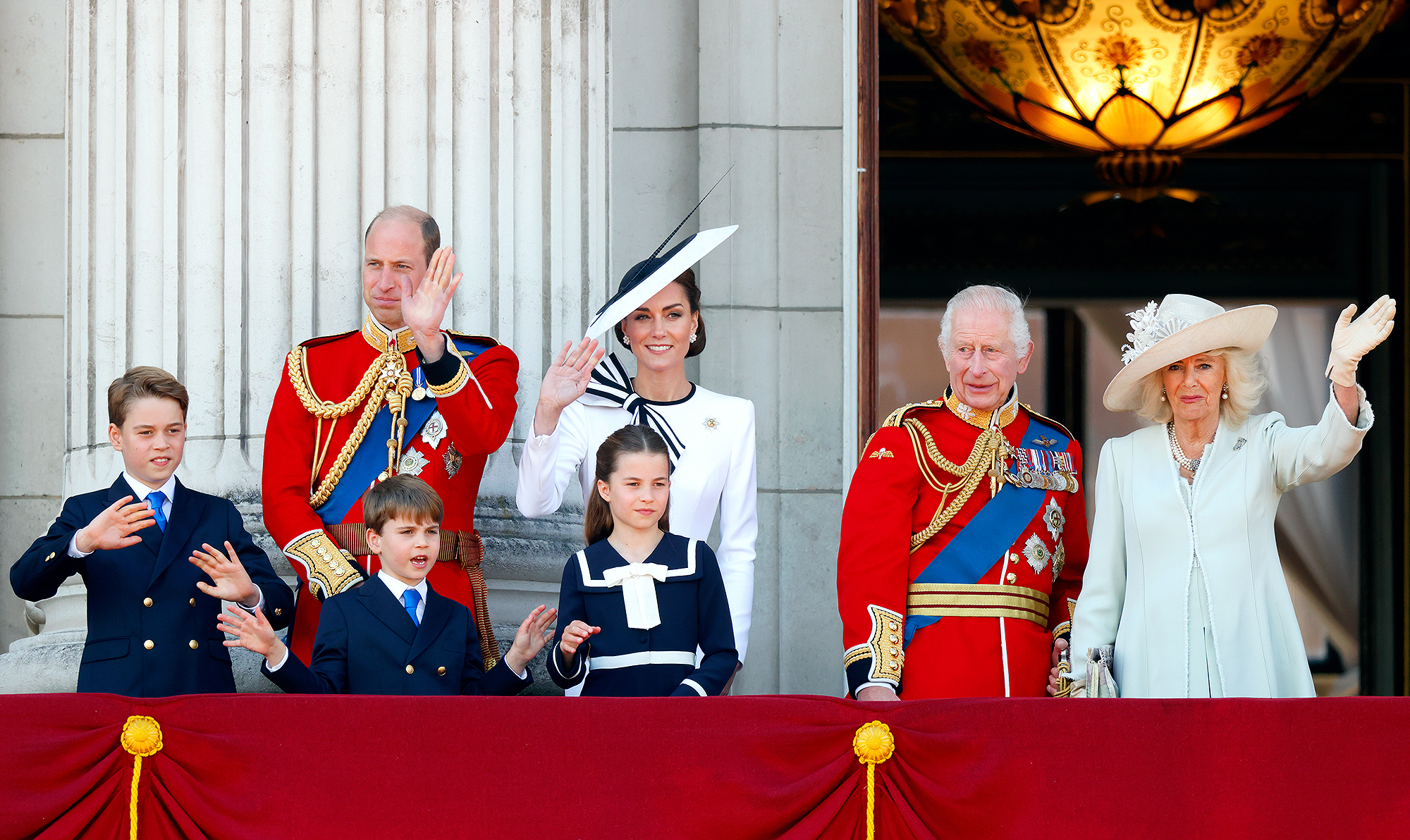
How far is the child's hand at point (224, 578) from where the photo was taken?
350 cm

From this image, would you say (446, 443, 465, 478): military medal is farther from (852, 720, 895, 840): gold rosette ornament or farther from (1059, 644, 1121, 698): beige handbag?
(1059, 644, 1121, 698): beige handbag

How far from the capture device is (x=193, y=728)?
3123 mm

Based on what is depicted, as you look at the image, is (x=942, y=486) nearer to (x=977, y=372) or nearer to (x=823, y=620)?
(x=977, y=372)

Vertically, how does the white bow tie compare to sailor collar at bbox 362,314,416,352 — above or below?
below

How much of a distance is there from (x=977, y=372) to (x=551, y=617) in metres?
1.11

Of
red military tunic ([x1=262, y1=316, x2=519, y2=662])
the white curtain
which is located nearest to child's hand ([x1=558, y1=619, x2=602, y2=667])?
red military tunic ([x1=262, y1=316, x2=519, y2=662])

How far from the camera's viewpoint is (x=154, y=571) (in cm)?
362

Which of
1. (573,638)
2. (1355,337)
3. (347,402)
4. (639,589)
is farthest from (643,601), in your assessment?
(1355,337)

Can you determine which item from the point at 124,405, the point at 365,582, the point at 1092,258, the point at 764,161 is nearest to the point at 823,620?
the point at 764,161

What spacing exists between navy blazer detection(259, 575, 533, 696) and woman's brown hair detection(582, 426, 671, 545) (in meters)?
0.36

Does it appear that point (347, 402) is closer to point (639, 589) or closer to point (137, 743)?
point (639, 589)

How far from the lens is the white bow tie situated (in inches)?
141

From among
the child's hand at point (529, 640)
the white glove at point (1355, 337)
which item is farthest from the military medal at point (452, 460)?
the white glove at point (1355, 337)

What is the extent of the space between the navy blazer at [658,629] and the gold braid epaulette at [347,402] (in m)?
0.66
